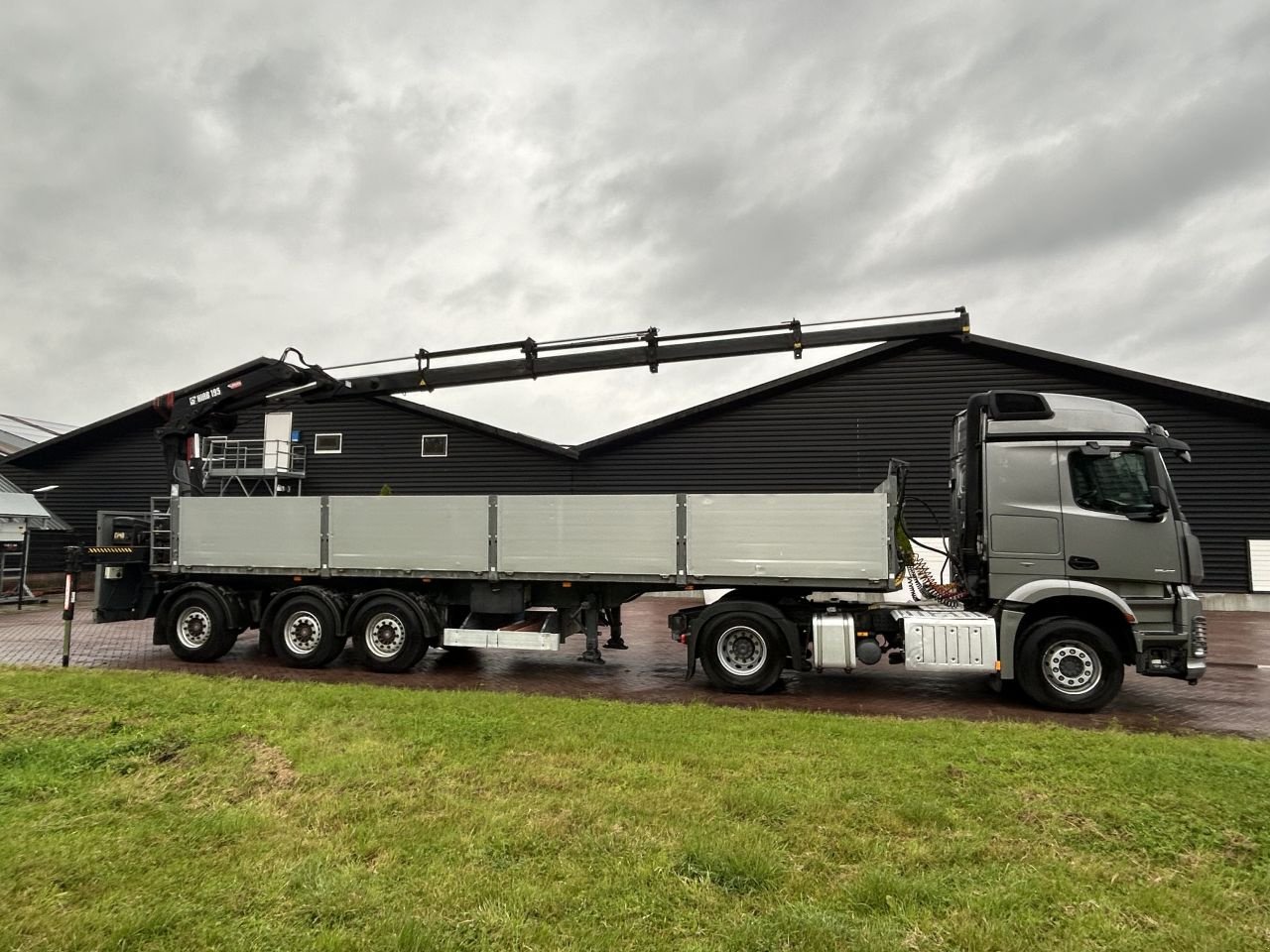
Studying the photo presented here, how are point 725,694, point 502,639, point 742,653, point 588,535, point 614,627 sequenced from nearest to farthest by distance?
point 725,694 < point 742,653 < point 588,535 < point 502,639 < point 614,627

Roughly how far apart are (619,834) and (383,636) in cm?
693

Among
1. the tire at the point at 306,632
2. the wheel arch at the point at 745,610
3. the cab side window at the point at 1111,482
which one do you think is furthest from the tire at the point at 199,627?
the cab side window at the point at 1111,482

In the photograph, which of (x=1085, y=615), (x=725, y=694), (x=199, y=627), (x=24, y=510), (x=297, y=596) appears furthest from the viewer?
(x=24, y=510)

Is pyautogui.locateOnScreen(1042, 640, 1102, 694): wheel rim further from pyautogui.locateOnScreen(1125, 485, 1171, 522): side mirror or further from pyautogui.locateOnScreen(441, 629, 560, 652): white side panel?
pyautogui.locateOnScreen(441, 629, 560, 652): white side panel

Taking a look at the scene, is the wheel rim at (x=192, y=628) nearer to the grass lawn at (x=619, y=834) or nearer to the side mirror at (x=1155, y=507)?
the grass lawn at (x=619, y=834)

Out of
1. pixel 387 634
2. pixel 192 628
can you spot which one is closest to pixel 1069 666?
pixel 387 634

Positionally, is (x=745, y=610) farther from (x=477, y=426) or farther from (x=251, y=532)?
(x=477, y=426)

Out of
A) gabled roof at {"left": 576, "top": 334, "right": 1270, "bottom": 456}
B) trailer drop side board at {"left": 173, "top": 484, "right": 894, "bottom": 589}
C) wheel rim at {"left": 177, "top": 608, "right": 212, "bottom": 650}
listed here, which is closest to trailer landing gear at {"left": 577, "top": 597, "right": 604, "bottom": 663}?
trailer drop side board at {"left": 173, "top": 484, "right": 894, "bottom": 589}

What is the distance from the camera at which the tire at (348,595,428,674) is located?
9953mm

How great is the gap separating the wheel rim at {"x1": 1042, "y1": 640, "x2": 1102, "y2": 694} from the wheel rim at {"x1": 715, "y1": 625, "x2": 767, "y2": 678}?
3155 millimetres

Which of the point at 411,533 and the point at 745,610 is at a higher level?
the point at 411,533

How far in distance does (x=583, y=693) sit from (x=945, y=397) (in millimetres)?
15835

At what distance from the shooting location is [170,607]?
10836mm

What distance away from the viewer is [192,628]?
1084 cm
